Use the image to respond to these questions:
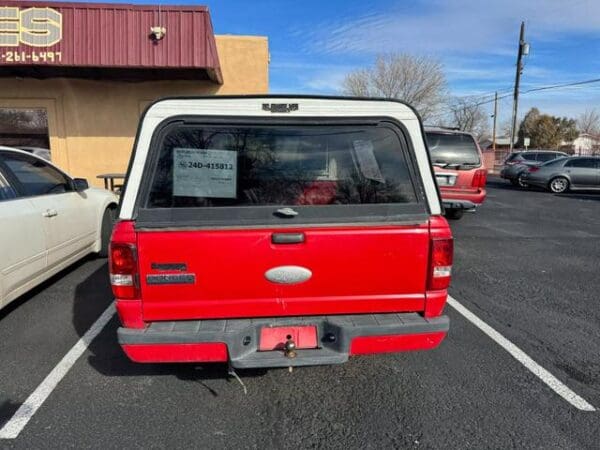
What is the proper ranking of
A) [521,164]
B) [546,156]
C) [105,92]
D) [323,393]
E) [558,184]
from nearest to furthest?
1. [323,393]
2. [105,92]
3. [558,184]
4. [521,164]
5. [546,156]

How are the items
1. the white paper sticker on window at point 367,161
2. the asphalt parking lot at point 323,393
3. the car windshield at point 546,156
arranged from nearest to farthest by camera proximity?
1. the asphalt parking lot at point 323,393
2. the white paper sticker on window at point 367,161
3. the car windshield at point 546,156

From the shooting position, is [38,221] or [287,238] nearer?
[287,238]

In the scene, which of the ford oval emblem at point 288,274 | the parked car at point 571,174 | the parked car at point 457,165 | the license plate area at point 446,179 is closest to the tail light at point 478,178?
the parked car at point 457,165

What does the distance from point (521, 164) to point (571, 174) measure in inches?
93.6

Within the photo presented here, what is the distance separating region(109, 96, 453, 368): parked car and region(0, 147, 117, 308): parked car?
2.11 meters

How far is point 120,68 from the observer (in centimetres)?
935

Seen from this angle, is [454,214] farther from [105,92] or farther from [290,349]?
[105,92]

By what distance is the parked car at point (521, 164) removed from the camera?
18984mm

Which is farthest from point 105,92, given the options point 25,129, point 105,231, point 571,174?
point 571,174

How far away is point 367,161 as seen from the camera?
9.25 feet

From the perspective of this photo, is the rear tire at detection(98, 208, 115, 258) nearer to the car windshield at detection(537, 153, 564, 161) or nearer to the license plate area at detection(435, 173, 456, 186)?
the license plate area at detection(435, 173, 456, 186)

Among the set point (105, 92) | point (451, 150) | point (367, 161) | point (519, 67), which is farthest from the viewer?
point (519, 67)

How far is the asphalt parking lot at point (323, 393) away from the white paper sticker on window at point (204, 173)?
137cm

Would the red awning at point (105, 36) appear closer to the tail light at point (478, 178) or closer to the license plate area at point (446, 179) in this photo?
the license plate area at point (446, 179)
